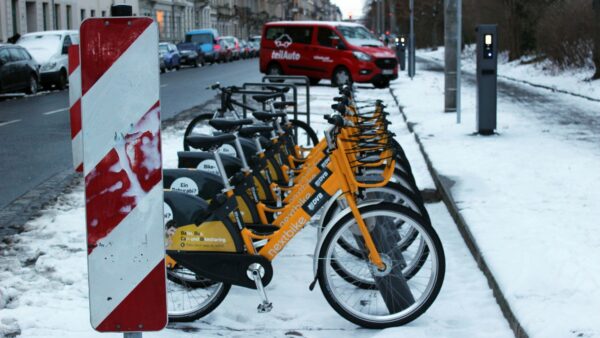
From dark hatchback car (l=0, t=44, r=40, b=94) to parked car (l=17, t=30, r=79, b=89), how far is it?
1.44 m

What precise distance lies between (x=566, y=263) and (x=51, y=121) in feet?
45.1

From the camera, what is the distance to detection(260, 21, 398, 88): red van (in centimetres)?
2833

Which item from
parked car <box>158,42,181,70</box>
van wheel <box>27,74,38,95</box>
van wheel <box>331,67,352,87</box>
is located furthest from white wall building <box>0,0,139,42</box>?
van wheel <box>331,67,352,87</box>

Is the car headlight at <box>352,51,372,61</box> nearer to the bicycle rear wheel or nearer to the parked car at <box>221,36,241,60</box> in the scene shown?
the bicycle rear wheel

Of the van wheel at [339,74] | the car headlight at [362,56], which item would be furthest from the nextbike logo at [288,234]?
the van wheel at [339,74]

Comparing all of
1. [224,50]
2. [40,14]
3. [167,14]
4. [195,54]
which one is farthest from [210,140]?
[167,14]

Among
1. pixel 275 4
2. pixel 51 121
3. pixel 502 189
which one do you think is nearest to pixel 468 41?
pixel 51 121

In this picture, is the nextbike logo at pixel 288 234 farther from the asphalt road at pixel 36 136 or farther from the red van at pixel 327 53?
the red van at pixel 327 53

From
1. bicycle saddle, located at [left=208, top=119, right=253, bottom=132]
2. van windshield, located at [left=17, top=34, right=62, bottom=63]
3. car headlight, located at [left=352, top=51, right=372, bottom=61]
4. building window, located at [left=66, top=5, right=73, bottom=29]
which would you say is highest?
building window, located at [left=66, top=5, right=73, bottom=29]

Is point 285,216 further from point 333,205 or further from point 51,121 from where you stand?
point 51,121

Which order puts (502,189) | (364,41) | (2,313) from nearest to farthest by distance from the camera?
(2,313) < (502,189) < (364,41)

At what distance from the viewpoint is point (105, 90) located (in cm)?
343

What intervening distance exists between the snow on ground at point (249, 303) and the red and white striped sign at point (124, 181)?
156 centimetres

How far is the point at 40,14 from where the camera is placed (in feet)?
159
